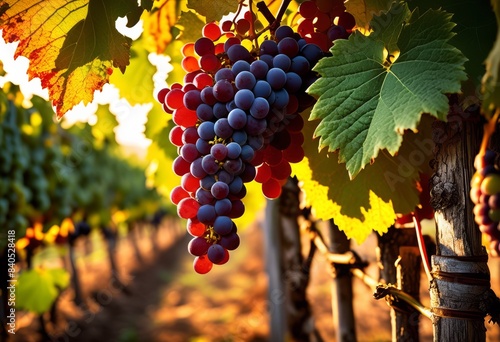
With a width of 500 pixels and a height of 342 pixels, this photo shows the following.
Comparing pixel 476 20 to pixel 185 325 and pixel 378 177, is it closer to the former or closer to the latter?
pixel 378 177

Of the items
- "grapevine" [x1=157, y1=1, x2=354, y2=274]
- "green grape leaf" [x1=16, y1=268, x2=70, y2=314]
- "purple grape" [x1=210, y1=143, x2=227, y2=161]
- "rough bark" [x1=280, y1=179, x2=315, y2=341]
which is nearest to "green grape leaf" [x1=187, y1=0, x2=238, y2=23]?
"grapevine" [x1=157, y1=1, x2=354, y2=274]

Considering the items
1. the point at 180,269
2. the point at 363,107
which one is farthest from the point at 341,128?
the point at 180,269

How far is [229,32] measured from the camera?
1.12m

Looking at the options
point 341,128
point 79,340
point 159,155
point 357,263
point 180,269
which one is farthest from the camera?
point 180,269

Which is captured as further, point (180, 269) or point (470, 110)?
point (180, 269)

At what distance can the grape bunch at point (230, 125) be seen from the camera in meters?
0.90

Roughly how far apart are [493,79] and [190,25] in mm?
885

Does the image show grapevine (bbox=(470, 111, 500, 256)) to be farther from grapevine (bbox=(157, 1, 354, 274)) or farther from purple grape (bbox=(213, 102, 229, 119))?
purple grape (bbox=(213, 102, 229, 119))

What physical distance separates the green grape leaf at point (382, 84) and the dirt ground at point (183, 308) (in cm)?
274

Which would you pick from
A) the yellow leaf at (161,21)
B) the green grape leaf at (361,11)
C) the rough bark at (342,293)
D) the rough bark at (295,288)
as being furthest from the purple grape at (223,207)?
the rough bark at (295,288)

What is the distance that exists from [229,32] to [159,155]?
1.11 m

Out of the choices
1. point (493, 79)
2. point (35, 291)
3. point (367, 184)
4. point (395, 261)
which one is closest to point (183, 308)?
point (35, 291)

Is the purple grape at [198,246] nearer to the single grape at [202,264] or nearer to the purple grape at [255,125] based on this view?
the single grape at [202,264]

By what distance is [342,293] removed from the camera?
1761 millimetres
